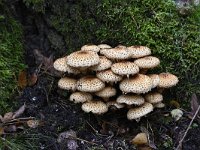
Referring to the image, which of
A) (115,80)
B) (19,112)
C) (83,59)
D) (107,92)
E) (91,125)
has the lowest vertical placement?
(19,112)

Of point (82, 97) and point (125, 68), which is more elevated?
point (125, 68)

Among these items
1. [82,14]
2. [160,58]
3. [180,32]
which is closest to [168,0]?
[180,32]

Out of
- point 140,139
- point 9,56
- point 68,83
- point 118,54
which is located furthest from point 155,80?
point 9,56

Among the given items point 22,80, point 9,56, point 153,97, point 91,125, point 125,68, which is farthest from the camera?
point 9,56

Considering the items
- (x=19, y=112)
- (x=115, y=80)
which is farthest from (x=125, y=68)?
(x=19, y=112)

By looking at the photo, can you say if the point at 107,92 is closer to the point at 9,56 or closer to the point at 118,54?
the point at 118,54

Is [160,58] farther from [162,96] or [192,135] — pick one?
[192,135]

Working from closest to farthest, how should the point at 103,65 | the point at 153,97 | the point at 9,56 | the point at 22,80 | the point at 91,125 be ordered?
the point at 103,65 → the point at 153,97 → the point at 91,125 → the point at 22,80 → the point at 9,56

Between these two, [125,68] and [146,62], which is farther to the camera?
[146,62]
